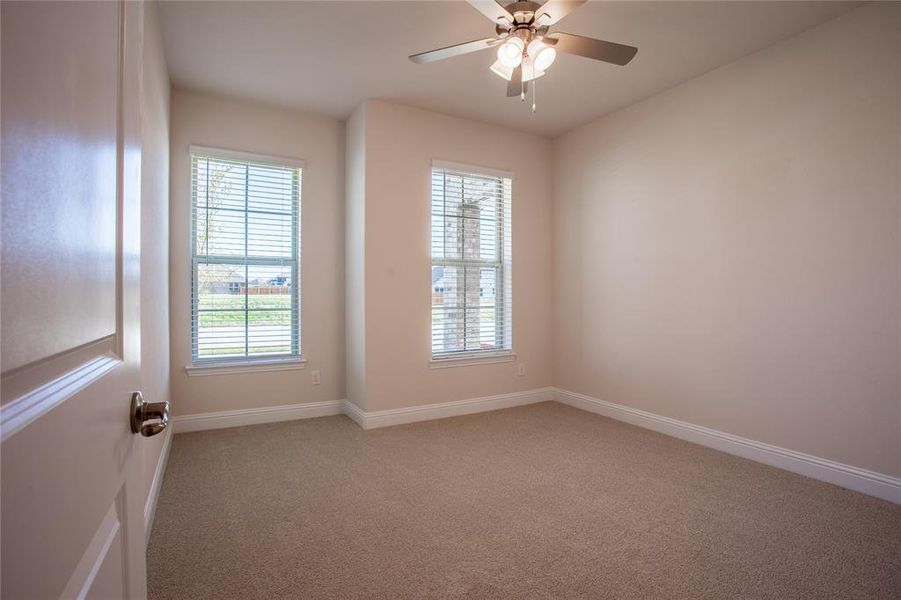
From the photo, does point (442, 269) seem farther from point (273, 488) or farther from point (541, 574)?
point (541, 574)

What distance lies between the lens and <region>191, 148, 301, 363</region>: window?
3725mm

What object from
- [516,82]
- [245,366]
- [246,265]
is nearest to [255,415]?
[245,366]

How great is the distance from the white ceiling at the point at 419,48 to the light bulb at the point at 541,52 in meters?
0.51

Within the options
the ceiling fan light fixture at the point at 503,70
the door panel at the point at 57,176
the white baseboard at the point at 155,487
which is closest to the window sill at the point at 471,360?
the white baseboard at the point at 155,487

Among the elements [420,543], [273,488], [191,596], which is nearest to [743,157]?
[420,543]

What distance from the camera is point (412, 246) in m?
4.02

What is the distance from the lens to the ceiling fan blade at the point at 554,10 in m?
2.09

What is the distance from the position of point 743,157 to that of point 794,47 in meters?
0.69

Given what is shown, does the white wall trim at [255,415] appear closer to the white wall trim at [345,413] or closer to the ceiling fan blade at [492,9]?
the white wall trim at [345,413]

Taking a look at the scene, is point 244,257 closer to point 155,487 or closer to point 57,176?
point 155,487

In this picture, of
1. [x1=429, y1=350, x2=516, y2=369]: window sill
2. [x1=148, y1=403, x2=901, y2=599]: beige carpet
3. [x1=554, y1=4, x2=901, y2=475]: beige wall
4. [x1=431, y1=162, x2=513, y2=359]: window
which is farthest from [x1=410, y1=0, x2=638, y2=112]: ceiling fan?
[x1=429, y1=350, x2=516, y2=369]: window sill

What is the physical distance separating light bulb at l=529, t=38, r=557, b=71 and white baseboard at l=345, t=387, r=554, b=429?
2.84 meters

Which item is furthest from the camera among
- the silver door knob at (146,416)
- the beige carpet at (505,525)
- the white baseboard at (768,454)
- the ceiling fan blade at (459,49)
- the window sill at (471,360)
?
the window sill at (471,360)

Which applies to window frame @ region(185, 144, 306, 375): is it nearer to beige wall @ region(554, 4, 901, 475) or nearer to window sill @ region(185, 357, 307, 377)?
window sill @ region(185, 357, 307, 377)
